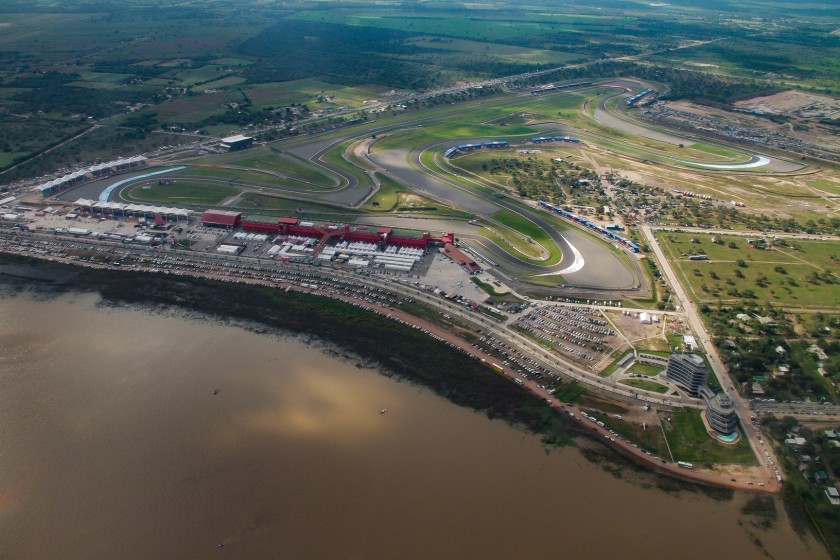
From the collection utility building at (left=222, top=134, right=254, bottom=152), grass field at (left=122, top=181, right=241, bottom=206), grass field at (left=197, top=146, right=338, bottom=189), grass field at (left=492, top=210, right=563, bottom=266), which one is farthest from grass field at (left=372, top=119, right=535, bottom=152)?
grass field at (left=492, top=210, right=563, bottom=266)

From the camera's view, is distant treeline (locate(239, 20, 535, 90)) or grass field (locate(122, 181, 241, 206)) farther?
distant treeline (locate(239, 20, 535, 90))

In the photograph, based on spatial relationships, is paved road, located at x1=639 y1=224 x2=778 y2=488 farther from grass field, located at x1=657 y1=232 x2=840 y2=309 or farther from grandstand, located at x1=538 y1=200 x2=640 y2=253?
grandstand, located at x1=538 y1=200 x2=640 y2=253

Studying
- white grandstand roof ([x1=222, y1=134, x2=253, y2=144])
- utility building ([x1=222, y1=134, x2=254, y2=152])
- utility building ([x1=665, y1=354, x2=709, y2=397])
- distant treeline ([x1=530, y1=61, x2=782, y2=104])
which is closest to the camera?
utility building ([x1=665, y1=354, x2=709, y2=397])

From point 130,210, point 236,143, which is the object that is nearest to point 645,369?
point 130,210

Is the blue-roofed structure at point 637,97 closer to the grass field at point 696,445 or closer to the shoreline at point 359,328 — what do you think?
the shoreline at point 359,328

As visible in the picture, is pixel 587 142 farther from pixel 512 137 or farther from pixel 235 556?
pixel 235 556

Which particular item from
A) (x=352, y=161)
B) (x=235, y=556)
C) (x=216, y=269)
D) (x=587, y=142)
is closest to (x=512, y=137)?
(x=587, y=142)

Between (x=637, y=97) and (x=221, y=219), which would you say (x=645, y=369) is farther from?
(x=637, y=97)
